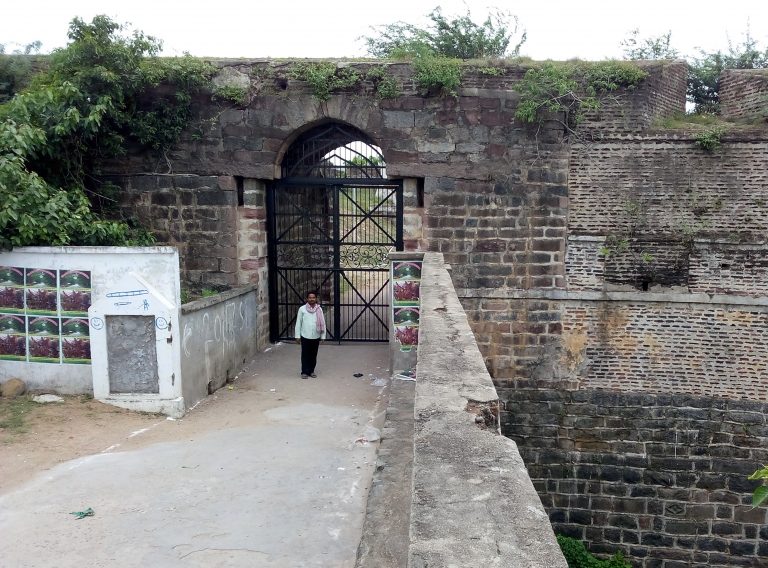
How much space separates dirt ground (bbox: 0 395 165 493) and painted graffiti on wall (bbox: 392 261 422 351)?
2.64 m

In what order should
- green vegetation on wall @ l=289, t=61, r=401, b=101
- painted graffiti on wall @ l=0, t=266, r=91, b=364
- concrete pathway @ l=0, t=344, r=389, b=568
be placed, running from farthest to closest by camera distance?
green vegetation on wall @ l=289, t=61, r=401, b=101, painted graffiti on wall @ l=0, t=266, r=91, b=364, concrete pathway @ l=0, t=344, r=389, b=568

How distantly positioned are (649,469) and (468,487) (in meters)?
8.12

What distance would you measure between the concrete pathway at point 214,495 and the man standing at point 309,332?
112cm

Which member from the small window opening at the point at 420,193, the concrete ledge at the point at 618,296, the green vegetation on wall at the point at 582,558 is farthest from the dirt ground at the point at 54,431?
the green vegetation on wall at the point at 582,558

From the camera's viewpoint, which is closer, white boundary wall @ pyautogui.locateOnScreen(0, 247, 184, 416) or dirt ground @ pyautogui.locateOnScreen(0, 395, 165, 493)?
dirt ground @ pyautogui.locateOnScreen(0, 395, 165, 493)

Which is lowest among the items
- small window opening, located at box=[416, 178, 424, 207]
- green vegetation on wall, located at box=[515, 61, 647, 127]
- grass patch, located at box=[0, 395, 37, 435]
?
grass patch, located at box=[0, 395, 37, 435]

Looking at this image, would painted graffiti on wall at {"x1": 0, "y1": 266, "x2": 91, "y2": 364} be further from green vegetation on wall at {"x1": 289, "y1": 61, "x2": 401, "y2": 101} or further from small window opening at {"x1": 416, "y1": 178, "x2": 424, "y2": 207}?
small window opening at {"x1": 416, "y1": 178, "x2": 424, "y2": 207}

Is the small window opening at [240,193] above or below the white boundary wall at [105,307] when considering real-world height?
above

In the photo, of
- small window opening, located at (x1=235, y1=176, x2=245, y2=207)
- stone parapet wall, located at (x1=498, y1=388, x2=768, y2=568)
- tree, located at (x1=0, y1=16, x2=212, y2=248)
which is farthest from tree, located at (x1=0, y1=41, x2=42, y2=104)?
stone parapet wall, located at (x1=498, y1=388, x2=768, y2=568)

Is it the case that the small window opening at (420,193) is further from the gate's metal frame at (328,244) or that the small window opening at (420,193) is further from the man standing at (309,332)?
the man standing at (309,332)

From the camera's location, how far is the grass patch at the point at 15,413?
5.90 meters

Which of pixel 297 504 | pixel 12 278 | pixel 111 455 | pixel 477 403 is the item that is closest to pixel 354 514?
pixel 297 504

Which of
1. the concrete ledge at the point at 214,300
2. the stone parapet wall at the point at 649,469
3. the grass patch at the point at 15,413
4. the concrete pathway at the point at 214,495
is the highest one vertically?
the concrete ledge at the point at 214,300

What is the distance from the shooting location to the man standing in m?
7.90
